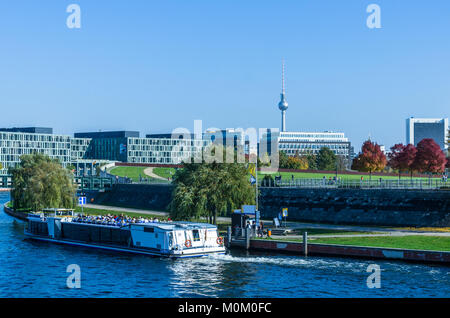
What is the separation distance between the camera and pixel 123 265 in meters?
51.2

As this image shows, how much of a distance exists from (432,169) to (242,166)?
155 ft

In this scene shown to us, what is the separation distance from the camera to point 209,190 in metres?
67.6

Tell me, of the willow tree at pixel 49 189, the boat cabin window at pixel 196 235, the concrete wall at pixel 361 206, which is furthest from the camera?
the willow tree at pixel 49 189

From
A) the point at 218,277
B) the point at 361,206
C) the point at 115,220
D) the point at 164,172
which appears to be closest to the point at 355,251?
the point at 218,277

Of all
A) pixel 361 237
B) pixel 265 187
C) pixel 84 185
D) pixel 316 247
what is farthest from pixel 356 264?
pixel 84 185

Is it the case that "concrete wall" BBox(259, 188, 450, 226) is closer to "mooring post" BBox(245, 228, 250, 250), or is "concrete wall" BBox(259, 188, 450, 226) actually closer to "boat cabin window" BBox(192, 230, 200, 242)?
"mooring post" BBox(245, 228, 250, 250)

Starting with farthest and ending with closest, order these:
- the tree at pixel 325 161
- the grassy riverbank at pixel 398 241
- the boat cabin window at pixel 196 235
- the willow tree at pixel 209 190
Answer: the tree at pixel 325 161, the willow tree at pixel 209 190, the boat cabin window at pixel 196 235, the grassy riverbank at pixel 398 241

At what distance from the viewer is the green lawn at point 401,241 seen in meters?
50.8

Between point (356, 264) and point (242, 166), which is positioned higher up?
point (242, 166)

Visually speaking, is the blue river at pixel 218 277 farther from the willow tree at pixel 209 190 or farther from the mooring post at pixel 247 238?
the willow tree at pixel 209 190

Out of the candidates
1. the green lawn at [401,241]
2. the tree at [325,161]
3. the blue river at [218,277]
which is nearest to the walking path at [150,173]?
the tree at [325,161]

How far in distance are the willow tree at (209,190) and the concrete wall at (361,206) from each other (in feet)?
33.3
